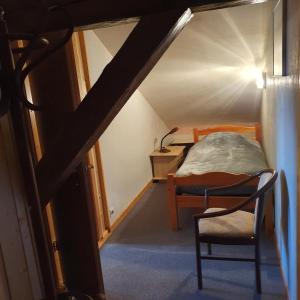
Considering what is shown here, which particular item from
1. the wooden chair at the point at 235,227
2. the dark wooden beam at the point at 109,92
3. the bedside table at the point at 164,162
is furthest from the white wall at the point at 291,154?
the bedside table at the point at 164,162

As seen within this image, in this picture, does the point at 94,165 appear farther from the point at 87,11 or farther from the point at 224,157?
the point at 87,11

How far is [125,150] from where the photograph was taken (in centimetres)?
372

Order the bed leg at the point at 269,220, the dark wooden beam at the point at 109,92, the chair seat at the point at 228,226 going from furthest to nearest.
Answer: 1. the bed leg at the point at 269,220
2. the chair seat at the point at 228,226
3. the dark wooden beam at the point at 109,92

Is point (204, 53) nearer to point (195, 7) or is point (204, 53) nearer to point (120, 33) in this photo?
point (120, 33)

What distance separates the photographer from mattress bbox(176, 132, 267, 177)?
3.15m

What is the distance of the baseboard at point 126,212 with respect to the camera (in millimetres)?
3058

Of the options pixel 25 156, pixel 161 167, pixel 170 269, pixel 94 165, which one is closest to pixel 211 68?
pixel 94 165

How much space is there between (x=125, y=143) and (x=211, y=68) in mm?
1316

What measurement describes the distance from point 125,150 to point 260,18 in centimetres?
204

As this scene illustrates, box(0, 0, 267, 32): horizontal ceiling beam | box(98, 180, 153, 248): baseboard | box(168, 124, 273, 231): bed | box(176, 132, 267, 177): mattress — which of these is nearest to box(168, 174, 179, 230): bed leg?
box(168, 124, 273, 231): bed

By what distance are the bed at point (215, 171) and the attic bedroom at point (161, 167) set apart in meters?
0.01

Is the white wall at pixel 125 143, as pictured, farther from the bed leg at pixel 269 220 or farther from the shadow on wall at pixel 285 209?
the shadow on wall at pixel 285 209

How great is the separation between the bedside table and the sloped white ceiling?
0.64m

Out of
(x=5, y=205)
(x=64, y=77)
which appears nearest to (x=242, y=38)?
(x=64, y=77)
